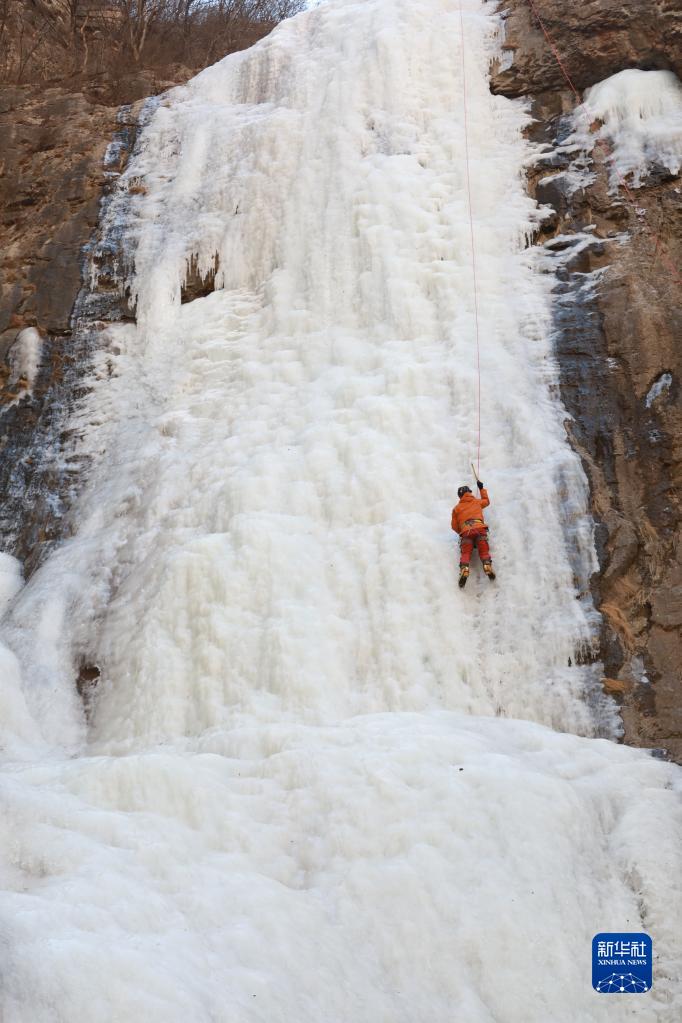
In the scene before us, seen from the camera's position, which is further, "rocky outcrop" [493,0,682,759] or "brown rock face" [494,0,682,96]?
"brown rock face" [494,0,682,96]

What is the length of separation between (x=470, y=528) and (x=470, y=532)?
0.03 metres

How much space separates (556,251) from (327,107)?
4.24 m

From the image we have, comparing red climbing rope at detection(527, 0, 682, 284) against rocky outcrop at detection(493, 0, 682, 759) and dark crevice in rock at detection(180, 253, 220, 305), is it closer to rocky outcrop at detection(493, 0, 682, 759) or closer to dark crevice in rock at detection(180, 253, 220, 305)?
rocky outcrop at detection(493, 0, 682, 759)

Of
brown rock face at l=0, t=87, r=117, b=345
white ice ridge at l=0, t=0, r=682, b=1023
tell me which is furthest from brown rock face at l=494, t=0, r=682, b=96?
brown rock face at l=0, t=87, r=117, b=345

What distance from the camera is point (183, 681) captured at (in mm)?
7363

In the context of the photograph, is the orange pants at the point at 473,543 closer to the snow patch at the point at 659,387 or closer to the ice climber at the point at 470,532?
the ice climber at the point at 470,532

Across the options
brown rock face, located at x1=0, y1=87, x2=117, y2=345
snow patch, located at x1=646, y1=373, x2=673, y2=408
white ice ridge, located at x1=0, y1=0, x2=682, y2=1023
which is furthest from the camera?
brown rock face, located at x1=0, y1=87, x2=117, y2=345

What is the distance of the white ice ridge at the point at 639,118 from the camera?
32.8 ft

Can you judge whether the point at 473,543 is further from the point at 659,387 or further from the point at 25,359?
the point at 25,359

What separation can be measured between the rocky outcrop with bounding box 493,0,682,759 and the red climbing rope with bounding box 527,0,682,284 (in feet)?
0.10

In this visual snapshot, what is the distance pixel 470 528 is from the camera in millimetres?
7523

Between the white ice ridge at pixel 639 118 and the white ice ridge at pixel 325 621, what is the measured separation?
1090 millimetres

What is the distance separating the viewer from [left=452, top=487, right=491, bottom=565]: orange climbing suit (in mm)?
7527

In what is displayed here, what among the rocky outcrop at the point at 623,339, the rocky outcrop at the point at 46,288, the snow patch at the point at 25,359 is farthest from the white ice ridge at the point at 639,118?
the snow patch at the point at 25,359
